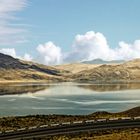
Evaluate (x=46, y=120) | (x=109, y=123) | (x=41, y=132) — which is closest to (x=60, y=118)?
(x=46, y=120)

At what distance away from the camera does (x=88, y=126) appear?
102438mm

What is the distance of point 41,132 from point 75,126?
37.1 ft

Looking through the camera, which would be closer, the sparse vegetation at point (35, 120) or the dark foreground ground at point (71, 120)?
the dark foreground ground at point (71, 120)

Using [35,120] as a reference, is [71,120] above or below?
below

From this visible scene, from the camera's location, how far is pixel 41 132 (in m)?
94.8

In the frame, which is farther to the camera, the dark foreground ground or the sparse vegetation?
the sparse vegetation

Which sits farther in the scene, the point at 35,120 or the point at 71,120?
the point at 35,120

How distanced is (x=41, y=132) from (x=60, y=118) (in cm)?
3670

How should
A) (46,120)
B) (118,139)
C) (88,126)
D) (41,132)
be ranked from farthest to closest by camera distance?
(46,120), (88,126), (41,132), (118,139)

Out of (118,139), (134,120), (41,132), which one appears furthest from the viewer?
(134,120)

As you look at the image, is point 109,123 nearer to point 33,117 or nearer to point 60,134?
point 60,134

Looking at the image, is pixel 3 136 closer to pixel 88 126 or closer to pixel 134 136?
pixel 88 126

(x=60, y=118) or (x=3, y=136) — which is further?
(x=60, y=118)

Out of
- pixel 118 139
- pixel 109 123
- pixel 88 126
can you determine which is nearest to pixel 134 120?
pixel 109 123
